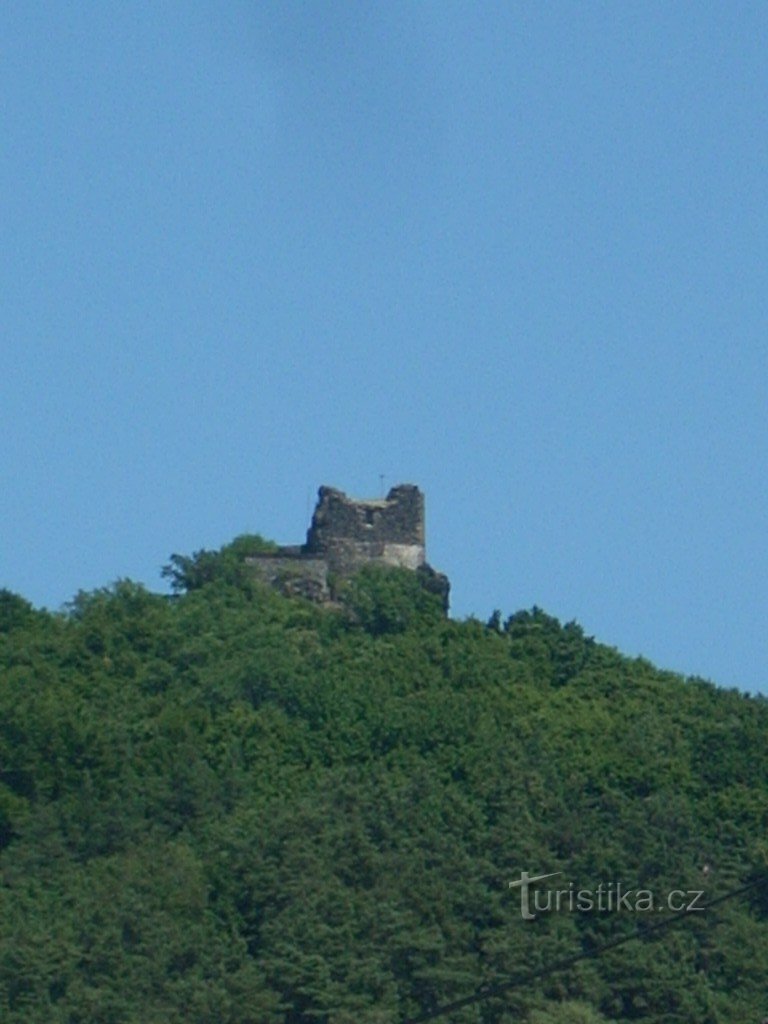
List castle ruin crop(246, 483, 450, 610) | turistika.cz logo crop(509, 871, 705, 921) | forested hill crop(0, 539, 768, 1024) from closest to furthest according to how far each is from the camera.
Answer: forested hill crop(0, 539, 768, 1024), turistika.cz logo crop(509, 871, 705, 921), castle ruin crop(246, 483, 450, 610)

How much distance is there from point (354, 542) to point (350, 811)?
8711mm

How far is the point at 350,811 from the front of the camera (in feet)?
147

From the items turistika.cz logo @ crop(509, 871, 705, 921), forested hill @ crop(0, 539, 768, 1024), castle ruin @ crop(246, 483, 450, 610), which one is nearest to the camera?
forested hill @ crop(0, 539, 768, 1024)

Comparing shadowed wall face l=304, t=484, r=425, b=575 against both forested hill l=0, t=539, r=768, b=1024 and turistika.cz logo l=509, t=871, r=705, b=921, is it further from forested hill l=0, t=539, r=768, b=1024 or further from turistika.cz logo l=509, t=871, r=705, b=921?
turistika.cz logo l=509, t=871, r=705, b=921

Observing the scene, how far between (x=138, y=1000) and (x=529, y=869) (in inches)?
280

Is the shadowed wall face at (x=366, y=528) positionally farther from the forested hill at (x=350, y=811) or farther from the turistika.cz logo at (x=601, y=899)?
the turistika.cz logo at (x=601, y=899)

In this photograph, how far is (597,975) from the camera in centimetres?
4041

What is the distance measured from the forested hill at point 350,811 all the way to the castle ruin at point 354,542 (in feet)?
1.98

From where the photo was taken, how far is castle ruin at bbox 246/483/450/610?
52.8m

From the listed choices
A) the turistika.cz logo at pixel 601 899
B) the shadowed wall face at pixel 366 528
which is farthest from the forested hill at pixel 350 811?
the shadowed wall face at pixel 366 528

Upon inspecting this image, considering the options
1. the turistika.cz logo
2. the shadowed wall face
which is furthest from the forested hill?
the shadowed wall face

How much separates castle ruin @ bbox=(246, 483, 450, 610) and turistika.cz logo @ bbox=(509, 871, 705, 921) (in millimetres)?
10393

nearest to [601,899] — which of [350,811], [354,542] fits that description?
[350,811]

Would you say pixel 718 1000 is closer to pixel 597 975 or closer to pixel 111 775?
pixel 597 975
